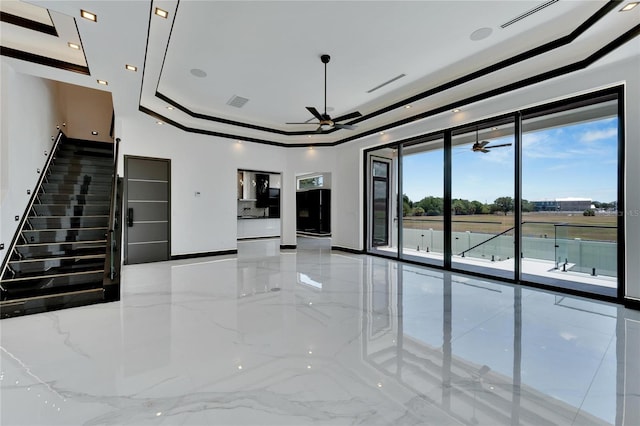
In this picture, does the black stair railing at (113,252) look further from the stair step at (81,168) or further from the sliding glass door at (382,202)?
the sliding glass door at (382,202)

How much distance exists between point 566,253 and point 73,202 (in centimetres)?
994

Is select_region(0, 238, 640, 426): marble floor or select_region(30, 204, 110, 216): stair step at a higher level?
select_region(30, 204, 110, 216): stair step

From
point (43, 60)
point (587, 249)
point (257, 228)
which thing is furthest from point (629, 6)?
point (257, 228)

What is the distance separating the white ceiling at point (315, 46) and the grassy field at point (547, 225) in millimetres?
2406

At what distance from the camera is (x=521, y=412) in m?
1.95

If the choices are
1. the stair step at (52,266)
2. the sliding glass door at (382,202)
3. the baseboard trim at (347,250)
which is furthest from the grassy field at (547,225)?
the stair step at (52,266)

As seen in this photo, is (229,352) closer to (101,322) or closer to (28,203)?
(101,322)

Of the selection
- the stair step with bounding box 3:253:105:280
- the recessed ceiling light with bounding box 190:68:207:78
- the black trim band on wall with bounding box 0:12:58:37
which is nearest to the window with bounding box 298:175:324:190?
the recessed ceiling light with bounding box 190:68:207:78

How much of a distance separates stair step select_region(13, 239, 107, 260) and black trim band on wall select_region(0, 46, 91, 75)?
9.53 ft

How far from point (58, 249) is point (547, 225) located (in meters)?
8.83

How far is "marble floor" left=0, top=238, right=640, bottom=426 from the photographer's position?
1.96m

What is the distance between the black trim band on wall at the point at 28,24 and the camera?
12.7 feet

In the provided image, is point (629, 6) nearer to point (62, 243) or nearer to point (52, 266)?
point (62, 243)

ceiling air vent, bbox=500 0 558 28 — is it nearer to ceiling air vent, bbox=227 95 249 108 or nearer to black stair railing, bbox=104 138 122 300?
ceiling air vent, bbox=227 95 249 108
